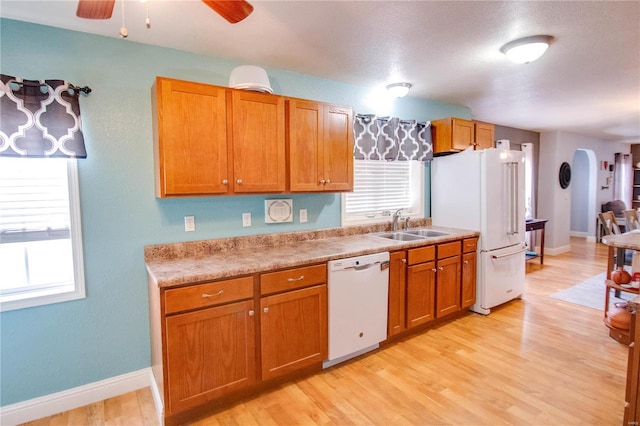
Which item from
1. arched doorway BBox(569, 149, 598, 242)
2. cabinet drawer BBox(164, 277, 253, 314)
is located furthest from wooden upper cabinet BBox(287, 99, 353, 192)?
arched doorway BBox(569, 149, 598, 242)

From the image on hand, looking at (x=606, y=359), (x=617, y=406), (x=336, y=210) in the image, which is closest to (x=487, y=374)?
(x=617, y=406)

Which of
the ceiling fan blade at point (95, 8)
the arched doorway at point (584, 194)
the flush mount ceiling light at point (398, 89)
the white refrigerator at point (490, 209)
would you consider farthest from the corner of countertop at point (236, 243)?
the arched doorway at point (584, 194)

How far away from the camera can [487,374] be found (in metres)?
2.53

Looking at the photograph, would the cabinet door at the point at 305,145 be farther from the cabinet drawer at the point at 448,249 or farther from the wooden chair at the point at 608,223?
the wooden chair at the point at 608,223

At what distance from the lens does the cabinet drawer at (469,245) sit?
3.50m

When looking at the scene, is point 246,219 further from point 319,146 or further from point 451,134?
point 451,134

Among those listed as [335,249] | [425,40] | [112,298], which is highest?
[425,40]

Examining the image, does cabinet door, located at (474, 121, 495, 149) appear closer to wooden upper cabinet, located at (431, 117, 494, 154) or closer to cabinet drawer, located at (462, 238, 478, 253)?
wooden upper cabinet, located at (431, 117, 494, 154)

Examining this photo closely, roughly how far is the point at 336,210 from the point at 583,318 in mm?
2873

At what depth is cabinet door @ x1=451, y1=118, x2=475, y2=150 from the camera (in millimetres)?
3809

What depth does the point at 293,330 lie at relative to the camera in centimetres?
238

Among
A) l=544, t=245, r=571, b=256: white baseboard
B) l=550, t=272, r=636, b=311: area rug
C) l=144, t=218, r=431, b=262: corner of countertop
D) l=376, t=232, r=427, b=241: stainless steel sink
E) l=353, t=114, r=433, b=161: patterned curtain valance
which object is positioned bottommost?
l=550, t=272, r=636, b=311: area rug

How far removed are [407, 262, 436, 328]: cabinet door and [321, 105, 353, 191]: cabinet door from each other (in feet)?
3.28

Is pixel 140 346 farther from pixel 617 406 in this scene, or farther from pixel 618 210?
pixel 618 210
